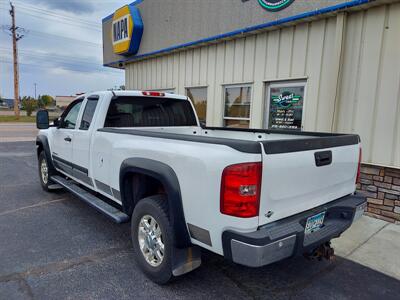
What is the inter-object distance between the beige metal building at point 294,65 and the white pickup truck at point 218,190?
2100mm

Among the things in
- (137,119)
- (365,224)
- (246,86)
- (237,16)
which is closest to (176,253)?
(137,119)

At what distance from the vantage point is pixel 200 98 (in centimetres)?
847

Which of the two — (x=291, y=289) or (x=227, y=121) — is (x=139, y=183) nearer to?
(x=291, y=289)

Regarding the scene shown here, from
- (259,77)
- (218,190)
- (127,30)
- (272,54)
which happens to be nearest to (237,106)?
(259,77)

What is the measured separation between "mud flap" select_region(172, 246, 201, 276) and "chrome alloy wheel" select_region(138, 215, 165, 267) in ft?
0.70

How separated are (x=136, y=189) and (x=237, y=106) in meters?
4.74

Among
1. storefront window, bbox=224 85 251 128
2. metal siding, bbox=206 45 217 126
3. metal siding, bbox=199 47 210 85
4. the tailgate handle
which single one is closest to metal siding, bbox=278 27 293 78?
storefront window, bbox=224 85 251 128

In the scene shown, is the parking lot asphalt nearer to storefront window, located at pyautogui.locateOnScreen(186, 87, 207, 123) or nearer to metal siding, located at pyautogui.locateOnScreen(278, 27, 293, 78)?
metal siding, located at pyautogui.locateOnScreen(278, 27, 293, 78)

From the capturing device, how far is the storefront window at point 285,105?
6109 millimetres

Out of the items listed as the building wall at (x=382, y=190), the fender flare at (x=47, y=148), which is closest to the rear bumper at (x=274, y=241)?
the building wall at (x=382, y=190)

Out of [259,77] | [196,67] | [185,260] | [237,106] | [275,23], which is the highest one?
[275,23]

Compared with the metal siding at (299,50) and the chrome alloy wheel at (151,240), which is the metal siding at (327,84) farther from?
the chrome alloy wheel at (151,240)

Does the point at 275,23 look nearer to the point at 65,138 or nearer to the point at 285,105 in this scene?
the point at 285,105

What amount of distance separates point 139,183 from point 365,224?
12.3 feet
